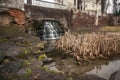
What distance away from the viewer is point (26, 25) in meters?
14.1

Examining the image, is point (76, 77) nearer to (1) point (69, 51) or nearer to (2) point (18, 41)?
(1) point (69, 51)

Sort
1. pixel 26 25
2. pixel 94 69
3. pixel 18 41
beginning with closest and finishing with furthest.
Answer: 1. pixel 94 69
2. pixel 18 41
3. pixel 26 25

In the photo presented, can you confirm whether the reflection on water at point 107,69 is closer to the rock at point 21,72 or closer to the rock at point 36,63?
the rock at point 36,63

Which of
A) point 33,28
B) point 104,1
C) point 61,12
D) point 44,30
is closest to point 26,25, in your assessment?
point 33,28

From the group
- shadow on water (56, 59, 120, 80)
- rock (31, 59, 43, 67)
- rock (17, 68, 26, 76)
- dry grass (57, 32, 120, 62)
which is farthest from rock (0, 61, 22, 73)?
dry grass (57, 32, 120, 62)

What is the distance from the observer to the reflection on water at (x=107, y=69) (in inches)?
262

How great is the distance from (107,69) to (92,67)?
584 millimetres

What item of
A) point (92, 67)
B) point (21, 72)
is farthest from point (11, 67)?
point (92, 67)

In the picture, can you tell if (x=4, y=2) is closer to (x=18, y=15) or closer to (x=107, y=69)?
(x=18, y=15)

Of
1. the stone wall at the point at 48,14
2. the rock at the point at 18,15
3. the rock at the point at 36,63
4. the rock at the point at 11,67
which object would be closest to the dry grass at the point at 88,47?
the rock at the point at 36,63

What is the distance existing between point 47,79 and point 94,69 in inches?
94.3

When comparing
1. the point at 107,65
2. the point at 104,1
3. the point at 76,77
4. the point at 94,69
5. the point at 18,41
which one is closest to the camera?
the point at 76,77

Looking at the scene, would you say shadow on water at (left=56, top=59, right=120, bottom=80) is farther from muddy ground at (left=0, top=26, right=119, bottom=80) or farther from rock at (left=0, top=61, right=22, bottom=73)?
rock at (left=0, top=61, right=22, bottom=73)

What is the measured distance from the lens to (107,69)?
7352mm
